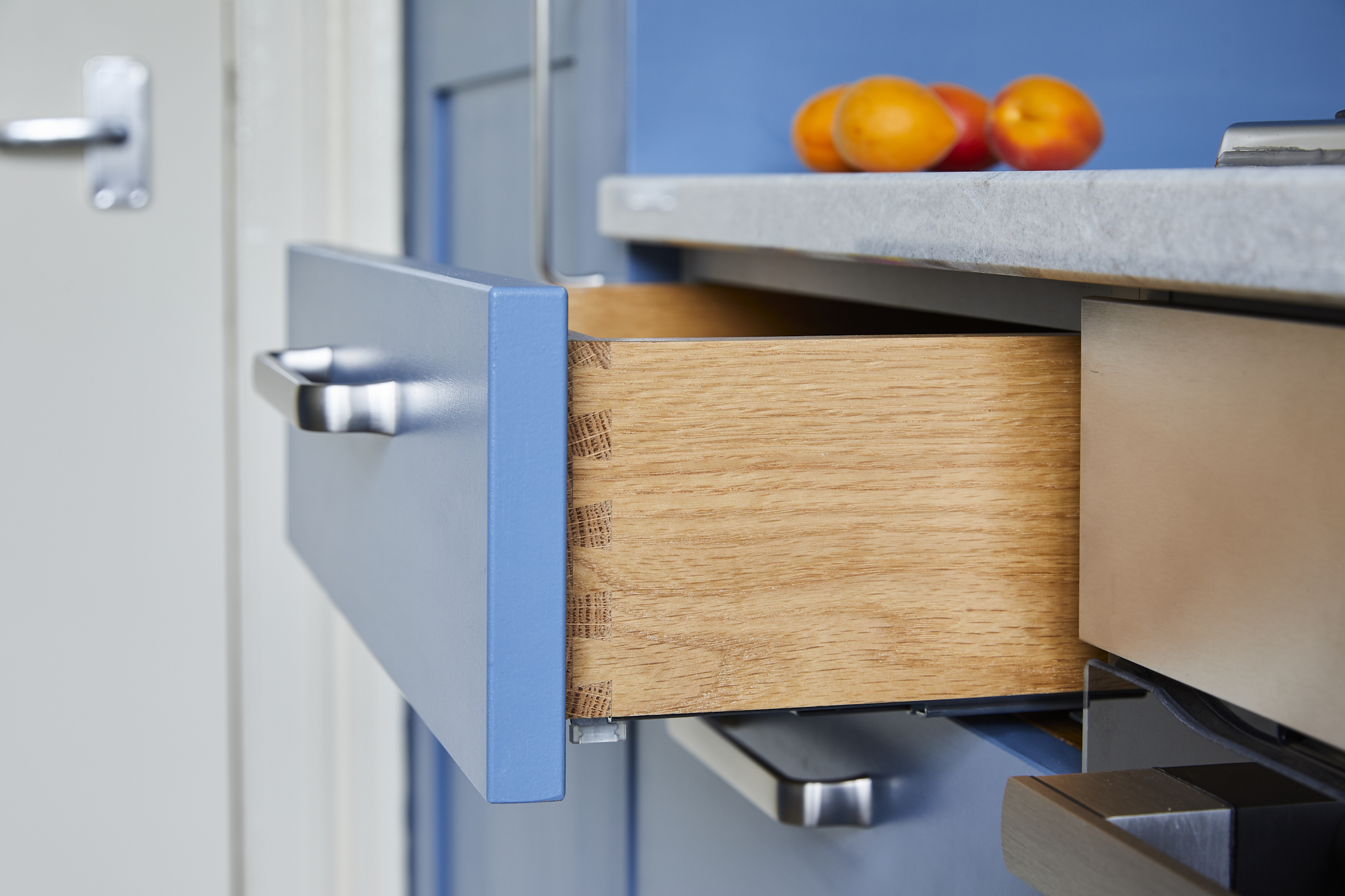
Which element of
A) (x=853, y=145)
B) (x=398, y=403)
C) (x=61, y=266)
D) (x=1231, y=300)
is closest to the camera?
(x=1231, y=300)

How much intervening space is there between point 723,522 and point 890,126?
1.13 feet

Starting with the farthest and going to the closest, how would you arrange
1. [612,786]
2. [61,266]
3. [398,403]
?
[61,266], [612,786], [398,403]

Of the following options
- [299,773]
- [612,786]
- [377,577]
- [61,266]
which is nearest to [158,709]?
[299,773]

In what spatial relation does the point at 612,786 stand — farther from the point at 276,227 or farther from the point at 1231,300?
the point at 276,227

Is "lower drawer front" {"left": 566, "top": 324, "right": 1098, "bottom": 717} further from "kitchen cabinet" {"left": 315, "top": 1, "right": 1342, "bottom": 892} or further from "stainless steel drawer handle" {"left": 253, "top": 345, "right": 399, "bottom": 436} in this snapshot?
"stainless steel drawer handle" {"left": 253, "top": 345, "right": 399, "bottom": 436}

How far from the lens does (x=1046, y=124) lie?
25.7 inches

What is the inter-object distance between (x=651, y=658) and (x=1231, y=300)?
0.19m

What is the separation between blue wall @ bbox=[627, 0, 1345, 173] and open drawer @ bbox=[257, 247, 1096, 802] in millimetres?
449

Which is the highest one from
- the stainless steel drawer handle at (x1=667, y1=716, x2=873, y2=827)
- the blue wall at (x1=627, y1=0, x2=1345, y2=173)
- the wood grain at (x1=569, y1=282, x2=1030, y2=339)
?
the blue wall at (x1=627, y1=0, x2=1345, y2=173)

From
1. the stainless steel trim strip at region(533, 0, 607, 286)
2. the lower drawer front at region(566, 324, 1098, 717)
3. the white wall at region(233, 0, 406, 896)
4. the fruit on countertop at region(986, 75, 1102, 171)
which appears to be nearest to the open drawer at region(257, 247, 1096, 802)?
the lower drawer front at region(566, 324, 1098, 717)

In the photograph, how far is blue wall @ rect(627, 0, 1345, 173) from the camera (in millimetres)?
832

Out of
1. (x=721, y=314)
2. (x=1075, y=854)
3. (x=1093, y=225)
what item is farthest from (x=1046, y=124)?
(x=1075, y=854)

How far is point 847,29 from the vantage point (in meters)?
0.86

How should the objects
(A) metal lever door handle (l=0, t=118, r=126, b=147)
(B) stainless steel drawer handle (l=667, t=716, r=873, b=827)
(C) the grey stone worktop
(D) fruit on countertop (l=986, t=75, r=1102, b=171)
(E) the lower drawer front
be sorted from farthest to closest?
(A) metal lever door handle (l=0, t=118, r=126, b=147) < (D) fruit on countertop (l=986, t=75, r=1102, b=171) < (B) stainless steel drawer handle (l=667, t=716, r=873, b=827) < (E) the lower drawer front < (C) the grey stone worktop
